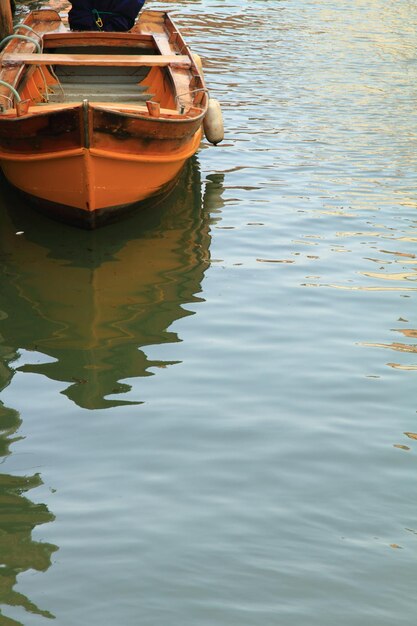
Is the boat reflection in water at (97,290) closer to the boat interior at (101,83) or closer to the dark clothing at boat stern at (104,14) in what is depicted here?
the boat interior at (101,83)

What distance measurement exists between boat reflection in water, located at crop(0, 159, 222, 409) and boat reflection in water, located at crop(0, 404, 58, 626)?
0.88 metres

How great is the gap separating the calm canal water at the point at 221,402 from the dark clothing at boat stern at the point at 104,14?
1.86m

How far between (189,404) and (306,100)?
26.0 feet

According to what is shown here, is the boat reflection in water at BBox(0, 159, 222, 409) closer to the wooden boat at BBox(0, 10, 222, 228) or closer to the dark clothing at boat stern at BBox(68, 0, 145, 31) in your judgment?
the wooden boat at BBox(0, 10, 222, 228)

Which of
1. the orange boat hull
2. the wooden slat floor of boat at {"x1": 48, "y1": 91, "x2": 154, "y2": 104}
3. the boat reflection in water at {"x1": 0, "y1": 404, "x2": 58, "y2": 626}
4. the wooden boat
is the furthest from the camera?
the wooden slat floor of boat at {"x1": 48, "y1": 91, "x2": 154, "y2": 104}

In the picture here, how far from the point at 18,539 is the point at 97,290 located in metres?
2.93

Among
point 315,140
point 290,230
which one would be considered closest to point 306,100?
point 315,140

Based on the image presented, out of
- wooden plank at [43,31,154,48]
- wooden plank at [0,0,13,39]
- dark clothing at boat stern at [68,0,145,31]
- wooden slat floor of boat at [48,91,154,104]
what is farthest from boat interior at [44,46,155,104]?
wooden plank at [0,0,13,39]

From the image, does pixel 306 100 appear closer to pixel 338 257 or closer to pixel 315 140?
pixel 315 140

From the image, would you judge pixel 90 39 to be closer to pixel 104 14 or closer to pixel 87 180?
pixel 104 14

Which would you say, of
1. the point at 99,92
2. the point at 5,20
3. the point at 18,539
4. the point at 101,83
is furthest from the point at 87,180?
the point at 5,20

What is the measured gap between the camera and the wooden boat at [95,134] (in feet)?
22.8

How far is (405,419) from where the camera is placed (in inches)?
189

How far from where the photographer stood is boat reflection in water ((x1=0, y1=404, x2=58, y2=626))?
134 inches
